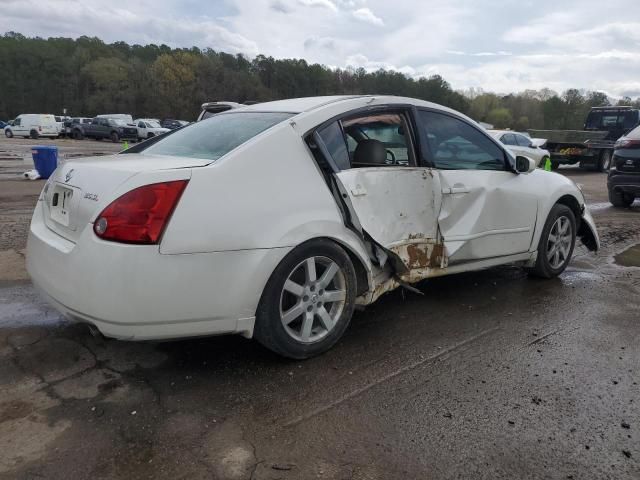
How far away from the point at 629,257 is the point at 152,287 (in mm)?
5791

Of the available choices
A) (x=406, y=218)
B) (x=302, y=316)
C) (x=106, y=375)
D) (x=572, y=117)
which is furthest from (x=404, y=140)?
(x=572, y=117)

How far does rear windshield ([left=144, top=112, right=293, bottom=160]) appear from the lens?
3152mm

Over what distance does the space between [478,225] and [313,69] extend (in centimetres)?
10338

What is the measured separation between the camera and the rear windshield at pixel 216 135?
10.3 ft

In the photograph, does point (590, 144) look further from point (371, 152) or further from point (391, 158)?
point (371, 152)

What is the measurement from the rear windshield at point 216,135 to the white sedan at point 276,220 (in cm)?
2

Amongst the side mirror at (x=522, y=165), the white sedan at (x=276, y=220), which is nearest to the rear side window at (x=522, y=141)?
the side mirror at (x=522, y=165)

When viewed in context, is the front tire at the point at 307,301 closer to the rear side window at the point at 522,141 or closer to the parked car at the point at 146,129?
the rear side window at the point at 522,141

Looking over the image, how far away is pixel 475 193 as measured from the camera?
4.13m

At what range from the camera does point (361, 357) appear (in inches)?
131

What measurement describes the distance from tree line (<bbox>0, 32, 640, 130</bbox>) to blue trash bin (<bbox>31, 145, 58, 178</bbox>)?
7076 centimetres

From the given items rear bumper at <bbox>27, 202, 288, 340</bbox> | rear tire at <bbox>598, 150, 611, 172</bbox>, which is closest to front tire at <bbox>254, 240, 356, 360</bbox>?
rear bumper at <bbox>27, 202, 288, 340</bbox>

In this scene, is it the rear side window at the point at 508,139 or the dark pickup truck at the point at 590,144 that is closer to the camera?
the rear side window at the point at 508,139

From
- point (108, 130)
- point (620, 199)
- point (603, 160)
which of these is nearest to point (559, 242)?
point (620, 199)
